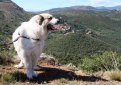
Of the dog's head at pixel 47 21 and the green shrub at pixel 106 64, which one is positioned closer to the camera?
the dog's head at pixel 47 21

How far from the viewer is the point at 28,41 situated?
8695mm

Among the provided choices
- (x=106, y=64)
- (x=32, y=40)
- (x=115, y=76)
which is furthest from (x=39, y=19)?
(x=106, y=64)

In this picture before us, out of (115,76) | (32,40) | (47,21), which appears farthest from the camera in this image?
(115,76)

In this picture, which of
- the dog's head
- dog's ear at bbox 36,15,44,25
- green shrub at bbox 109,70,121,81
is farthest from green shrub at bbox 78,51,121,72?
dog's ear at bbox 36,15,44,25

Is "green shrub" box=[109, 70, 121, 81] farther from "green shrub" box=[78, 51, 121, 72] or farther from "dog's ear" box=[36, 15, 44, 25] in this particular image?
"dog's ear" box=[36, 15, 44, 25]

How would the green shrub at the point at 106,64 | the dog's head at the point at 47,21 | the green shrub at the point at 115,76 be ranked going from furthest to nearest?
the green shrub at the point at 106,64
the green shrub at the point at 115,76
the dog's head at the point at 47,21

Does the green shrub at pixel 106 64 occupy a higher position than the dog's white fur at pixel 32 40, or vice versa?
the dog's white fur at pixel 32 40

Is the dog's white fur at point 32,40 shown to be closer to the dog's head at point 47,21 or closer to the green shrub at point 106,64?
the dog's head at point 47,21

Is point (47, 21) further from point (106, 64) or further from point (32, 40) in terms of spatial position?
point (106, 64)

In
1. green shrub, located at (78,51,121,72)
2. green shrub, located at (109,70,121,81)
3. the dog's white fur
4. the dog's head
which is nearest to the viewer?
the dog's white fur

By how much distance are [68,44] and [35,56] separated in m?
118

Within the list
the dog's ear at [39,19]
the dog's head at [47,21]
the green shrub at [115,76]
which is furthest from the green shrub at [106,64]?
the dog's ear at [39,19]

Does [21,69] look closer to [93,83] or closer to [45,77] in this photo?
[45,77]

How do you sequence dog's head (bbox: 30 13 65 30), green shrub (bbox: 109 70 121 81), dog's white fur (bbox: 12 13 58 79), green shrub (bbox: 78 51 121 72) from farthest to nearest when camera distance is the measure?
green shrub (bbox: 78 51 121 72)
green shrub (bbox: 109 70 121 81)
dog's head (bbox: 30 13 65 30)
dog's white fur (bbox: 12 13 58 79)
